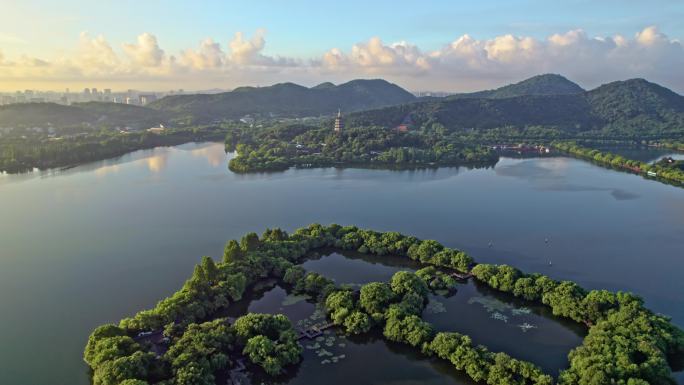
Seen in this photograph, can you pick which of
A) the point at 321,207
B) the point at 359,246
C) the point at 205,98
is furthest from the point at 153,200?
the point at 205,98

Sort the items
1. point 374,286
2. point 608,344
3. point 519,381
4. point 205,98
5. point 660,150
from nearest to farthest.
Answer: point 519,381, point 608,344, point 374,286, point 660,150, point 205,98

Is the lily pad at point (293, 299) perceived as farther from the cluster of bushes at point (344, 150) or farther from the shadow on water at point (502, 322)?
the cluster of bushes at point (344, 150)

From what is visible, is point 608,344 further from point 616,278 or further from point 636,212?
point 636,212

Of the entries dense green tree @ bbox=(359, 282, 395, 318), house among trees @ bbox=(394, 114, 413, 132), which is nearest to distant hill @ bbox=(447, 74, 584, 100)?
house among trees @ bbox=(394, 114, 413, 132)

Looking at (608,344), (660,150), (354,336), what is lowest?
(354,336)

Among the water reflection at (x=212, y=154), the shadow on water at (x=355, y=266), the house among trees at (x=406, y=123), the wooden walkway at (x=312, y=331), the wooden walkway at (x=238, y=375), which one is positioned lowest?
the wooden walkway at (x=238, y=375)

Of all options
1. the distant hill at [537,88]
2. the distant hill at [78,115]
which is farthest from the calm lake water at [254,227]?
the distant hill at [537,88]

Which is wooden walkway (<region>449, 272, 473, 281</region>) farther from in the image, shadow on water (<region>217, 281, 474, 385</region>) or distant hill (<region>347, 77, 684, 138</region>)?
distant hill (<region>347, 77, 684, 138</region>)
